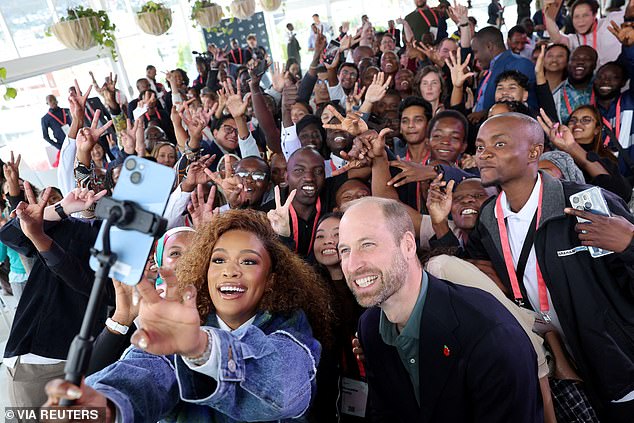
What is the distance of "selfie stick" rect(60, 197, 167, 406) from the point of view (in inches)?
26.0

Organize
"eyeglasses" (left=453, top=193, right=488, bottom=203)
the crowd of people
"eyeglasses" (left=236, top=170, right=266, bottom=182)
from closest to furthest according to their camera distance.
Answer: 1. the crowd of people
2. "eyeglasses" (left=453, top=193, right=488, bottom=203)
3. "eyeglasses" (left=236, top=170, right=266, bottom=182)

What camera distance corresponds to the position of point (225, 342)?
1.10 meters

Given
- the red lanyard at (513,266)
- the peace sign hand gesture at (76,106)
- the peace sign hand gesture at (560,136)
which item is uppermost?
the peace sign hand gesture at (76,106)

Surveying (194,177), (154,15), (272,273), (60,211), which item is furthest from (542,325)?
(154,15)

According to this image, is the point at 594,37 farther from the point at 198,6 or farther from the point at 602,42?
the point at 198,6

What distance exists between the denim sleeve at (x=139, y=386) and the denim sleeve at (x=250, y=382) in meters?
0.12

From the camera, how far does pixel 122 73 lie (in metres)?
10.6

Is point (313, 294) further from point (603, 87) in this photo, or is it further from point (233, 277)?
point (603, 87)

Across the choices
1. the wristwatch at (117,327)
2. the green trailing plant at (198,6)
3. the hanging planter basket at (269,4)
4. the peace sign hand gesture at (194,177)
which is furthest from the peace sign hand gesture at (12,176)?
the hanging planter basket at (269,4)

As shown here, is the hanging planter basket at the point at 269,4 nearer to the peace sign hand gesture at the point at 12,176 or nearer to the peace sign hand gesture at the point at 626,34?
the peace sign hand gesture at the point at 626,34

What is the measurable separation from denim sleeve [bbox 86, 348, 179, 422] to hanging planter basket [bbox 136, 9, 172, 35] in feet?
23.3

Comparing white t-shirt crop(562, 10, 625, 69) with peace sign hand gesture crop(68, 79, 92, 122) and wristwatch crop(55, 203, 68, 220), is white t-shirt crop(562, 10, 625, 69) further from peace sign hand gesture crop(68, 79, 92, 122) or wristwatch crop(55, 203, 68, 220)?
wristwatch crop(55, 203, 68, 220)

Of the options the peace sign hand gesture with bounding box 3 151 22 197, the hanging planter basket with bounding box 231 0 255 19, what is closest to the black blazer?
the peace sign hand gesture with bounding box 3 151 22 197

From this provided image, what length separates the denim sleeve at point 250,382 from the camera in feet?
3.59
